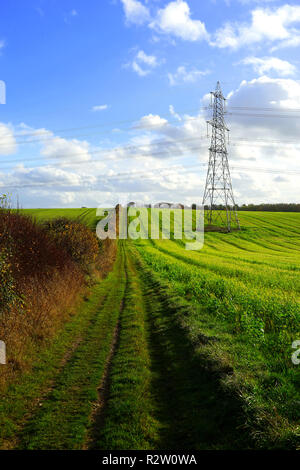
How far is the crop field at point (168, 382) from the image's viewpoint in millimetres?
6062

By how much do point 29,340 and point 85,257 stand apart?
13.5 metres

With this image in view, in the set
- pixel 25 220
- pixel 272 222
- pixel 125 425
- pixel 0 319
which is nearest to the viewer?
pixel 125 425

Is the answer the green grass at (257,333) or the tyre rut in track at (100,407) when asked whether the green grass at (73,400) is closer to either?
the tyre rut in track at (100,407)

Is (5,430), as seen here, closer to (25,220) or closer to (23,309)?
(23,309)

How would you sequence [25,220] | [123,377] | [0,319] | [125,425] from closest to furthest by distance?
[125,425] < [123,377] < [0,319] < [25,220]
